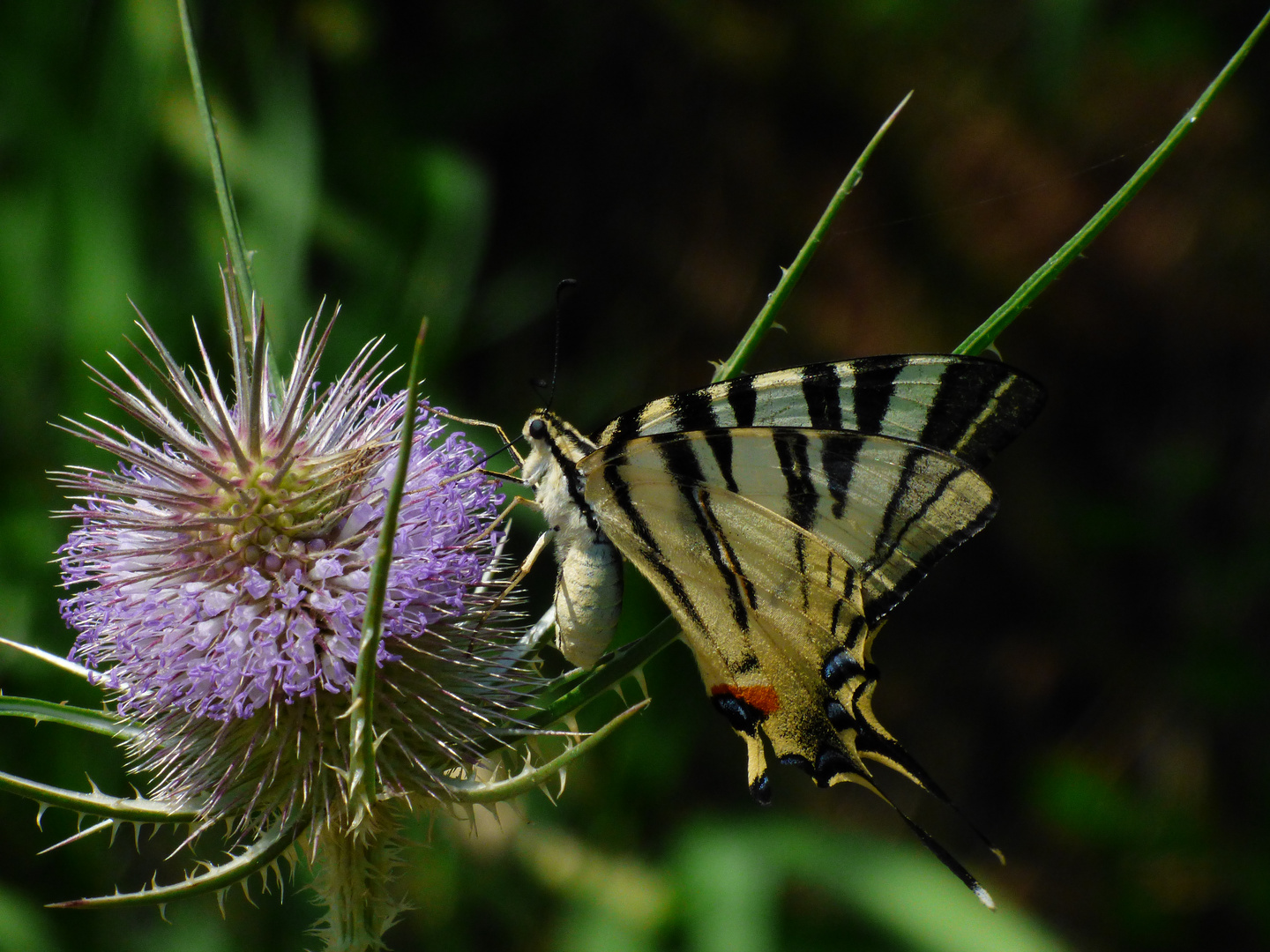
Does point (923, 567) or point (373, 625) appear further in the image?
point (923, 567)

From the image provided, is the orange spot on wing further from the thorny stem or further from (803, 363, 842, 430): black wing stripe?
(803, 363, 842, 430): black wing stripe

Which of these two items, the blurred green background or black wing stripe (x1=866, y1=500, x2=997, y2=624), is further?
the blurred green background

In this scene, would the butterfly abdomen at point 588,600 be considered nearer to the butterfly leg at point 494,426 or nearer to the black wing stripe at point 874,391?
the butterfly leg at point 494,426

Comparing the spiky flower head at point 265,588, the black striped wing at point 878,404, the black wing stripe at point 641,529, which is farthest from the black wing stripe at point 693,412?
the spiky flower head at point 265,588

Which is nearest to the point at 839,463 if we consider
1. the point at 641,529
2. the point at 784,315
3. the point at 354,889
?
the point at 641,529

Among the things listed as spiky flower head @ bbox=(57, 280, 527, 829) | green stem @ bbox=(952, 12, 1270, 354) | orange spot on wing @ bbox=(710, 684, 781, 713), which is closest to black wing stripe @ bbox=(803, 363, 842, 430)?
green stem @ bbox=(952, 12, 1270, 354)

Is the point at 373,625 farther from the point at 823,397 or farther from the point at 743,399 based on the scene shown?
the point at 823,397

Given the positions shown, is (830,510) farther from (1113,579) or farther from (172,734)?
(1113,579)
